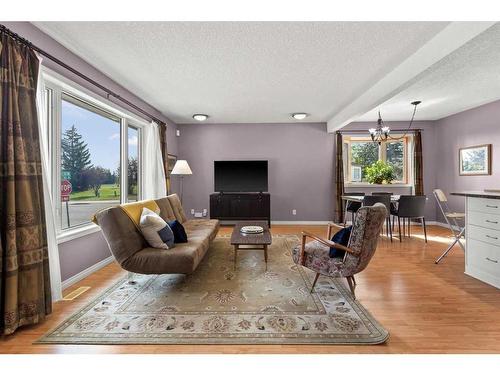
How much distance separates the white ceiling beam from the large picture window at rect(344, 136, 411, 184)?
1.95m

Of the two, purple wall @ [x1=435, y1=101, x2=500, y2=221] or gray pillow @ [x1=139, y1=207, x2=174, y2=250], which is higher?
purple wall @ [x1=435, y1=101, x2=500, y2=221]

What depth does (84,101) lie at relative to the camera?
124 inches

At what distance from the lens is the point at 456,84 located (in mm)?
3795

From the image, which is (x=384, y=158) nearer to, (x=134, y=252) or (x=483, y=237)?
(x=483, y=237)

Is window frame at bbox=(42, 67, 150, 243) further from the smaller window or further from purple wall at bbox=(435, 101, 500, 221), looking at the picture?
purple wall at bbox=(435, 101, 500, 221)

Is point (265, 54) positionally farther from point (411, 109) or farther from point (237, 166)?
point (411, 109)

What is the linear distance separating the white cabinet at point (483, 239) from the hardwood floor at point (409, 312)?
0.13m

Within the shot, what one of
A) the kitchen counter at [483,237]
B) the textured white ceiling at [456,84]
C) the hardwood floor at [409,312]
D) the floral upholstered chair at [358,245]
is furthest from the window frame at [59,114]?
the kitchen counter at [483,237]

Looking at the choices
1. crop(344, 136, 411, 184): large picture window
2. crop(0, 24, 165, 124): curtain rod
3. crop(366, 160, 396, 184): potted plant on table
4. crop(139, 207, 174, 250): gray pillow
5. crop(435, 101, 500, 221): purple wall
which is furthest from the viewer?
crop(344, 136, 411, 184): large picture window

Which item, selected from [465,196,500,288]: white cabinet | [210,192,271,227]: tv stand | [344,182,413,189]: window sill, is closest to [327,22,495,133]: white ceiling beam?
[465,196,500,288]: white cabinet

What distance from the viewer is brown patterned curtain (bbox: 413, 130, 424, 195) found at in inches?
232

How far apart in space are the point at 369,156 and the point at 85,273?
6231 mm
